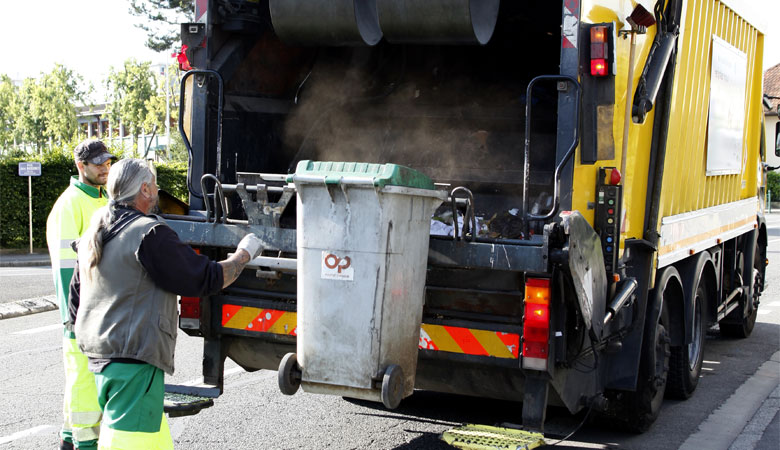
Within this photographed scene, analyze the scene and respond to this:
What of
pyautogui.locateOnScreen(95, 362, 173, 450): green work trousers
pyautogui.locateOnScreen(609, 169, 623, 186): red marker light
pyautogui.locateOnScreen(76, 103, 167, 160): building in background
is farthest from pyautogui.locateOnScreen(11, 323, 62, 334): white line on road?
pyautogui.locateOnScreen(76, 103, 167, 160): building in background

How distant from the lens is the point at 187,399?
4246 mm

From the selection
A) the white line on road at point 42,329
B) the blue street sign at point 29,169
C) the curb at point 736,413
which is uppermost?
the blue street sign at point 29,169

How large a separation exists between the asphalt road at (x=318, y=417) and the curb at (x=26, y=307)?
A: 2400 mm

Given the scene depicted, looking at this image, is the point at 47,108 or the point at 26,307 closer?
the point at 26,307

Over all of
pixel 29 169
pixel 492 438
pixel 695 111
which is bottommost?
pixel 492 438

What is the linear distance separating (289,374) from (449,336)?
83 cm

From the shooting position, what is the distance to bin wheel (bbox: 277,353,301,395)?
365 centimetres

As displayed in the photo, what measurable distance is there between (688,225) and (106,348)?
399 centimetres

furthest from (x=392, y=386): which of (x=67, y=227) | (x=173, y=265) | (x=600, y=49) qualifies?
(x=600, y=49)

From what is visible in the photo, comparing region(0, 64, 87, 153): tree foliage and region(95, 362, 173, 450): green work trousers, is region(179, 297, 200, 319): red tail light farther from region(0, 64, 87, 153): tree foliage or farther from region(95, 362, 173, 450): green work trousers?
region(0, 64, 87, 153): tree foliage

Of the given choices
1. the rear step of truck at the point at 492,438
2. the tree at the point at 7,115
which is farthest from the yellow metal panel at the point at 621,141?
the tree at the point at 7,115

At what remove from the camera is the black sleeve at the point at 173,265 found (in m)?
3.09

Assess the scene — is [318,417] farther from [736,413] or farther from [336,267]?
[736,413]

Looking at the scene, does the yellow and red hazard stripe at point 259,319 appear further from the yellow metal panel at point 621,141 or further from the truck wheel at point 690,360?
the truck wheel at point 690,360
